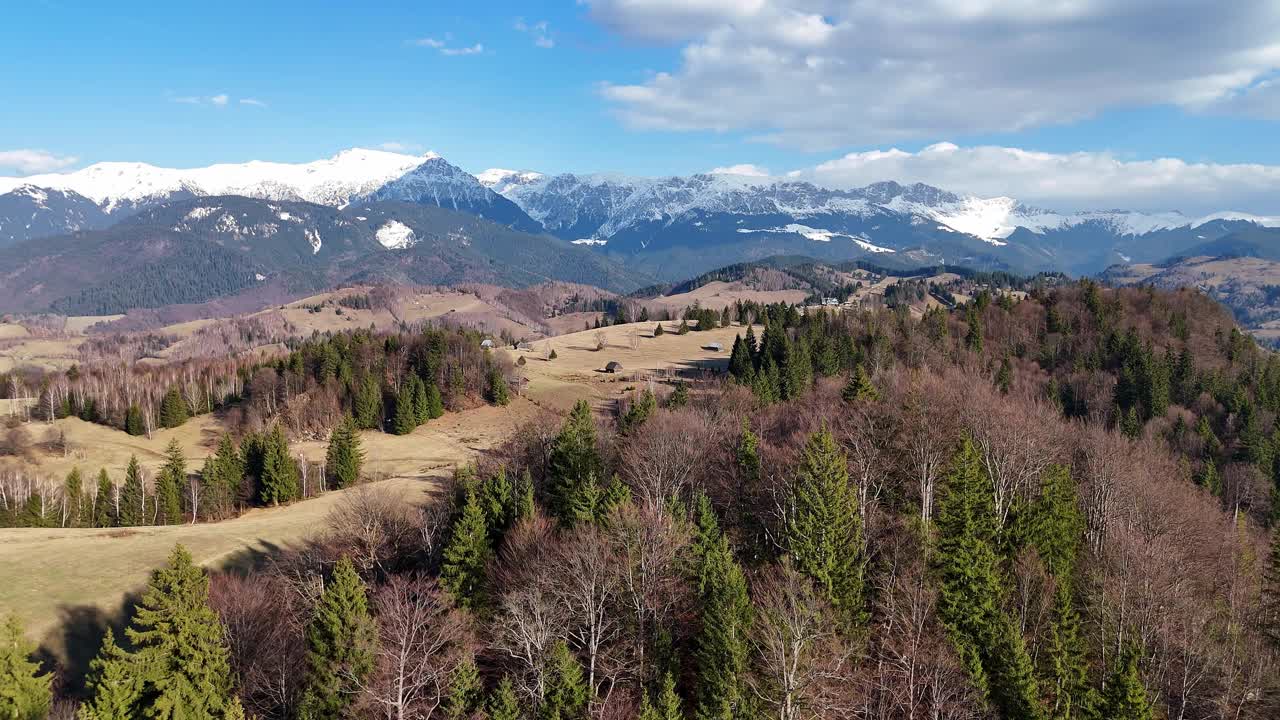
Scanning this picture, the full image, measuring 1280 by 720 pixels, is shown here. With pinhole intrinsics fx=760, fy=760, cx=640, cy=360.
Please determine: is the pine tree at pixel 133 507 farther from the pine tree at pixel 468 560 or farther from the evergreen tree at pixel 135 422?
the pine tree at pixel 468 560

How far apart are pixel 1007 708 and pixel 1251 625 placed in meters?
25.4

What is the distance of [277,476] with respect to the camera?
92.5 meters

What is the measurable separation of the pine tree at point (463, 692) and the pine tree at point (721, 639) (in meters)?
11.2

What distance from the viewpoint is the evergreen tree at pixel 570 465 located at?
60.1m

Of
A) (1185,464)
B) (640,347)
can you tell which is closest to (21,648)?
(1185,464)

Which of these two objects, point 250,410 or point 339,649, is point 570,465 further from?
point 250,410

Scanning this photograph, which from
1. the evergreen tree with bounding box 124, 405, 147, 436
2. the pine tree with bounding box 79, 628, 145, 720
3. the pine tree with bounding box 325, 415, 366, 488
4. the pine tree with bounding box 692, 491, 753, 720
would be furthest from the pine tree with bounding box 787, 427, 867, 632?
the evergreen tree with bounding box 124, 405, 147, 436

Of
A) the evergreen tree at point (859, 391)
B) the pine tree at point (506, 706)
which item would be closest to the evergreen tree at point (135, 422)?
the evergreen tree at point (859, 391)

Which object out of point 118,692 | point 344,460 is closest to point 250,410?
point 344,460

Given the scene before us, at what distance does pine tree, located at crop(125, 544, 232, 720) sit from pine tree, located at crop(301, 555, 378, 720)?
15.0ft

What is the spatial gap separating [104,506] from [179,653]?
66.1m

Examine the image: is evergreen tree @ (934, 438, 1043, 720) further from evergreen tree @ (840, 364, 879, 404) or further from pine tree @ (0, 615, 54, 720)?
pine tree @ (0, 615, 54, 720)

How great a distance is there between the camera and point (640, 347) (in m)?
187

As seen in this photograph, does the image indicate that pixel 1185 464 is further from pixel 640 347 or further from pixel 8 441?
pixel 8 441
